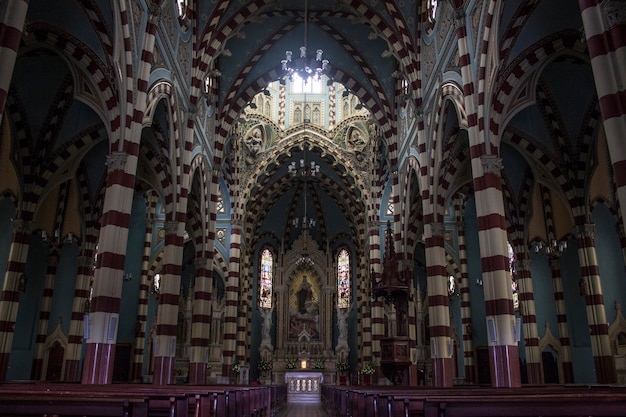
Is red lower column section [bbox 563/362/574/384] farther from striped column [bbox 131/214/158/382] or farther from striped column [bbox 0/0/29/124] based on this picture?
striped column [bbox 0/0/29/124]

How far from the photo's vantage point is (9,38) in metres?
7.39

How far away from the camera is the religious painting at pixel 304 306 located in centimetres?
3516

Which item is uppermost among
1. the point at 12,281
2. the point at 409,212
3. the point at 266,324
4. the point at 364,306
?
the point at 409,212

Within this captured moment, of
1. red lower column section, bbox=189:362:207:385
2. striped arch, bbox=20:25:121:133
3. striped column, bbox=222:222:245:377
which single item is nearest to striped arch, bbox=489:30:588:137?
striped arch, bbox=20:25:121:133

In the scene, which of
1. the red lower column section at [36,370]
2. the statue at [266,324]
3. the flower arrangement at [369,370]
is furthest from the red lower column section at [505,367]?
the statue at [266,324]

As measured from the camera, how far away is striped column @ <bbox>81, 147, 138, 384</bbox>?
428 inches

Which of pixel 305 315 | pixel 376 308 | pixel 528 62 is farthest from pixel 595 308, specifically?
pixel 305 315

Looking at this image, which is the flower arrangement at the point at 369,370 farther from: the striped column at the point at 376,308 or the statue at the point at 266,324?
the statue at the point at 266,324

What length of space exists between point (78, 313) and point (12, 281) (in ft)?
13.0

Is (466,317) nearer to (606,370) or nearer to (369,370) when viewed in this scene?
(369,370)

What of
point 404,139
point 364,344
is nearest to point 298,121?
point 404,139

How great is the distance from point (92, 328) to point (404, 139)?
14.4 metres

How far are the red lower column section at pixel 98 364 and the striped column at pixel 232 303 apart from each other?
14.4 metres

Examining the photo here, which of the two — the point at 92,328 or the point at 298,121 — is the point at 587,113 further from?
the point at 298,121
